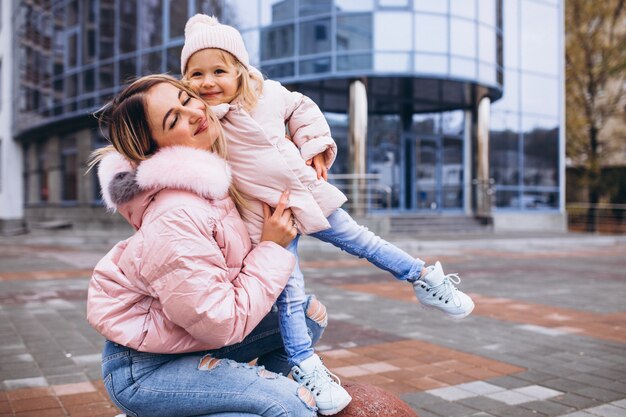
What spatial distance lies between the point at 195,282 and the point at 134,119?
62 centimetres

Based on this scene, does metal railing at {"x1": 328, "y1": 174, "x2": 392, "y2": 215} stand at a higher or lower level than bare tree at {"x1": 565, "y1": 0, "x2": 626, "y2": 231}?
lower

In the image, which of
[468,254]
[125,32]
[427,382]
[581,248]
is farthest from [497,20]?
[427,382]

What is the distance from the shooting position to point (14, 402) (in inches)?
149

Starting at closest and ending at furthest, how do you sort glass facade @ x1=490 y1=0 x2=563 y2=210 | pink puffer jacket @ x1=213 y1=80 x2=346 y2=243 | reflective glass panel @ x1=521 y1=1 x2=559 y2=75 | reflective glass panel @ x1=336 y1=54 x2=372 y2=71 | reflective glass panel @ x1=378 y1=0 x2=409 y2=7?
1. pink puffer jacket @ x1=213 y1=80 x2=346 y2=243
2. reflective glass panel @ x1=336 y1=54 x2=372 y2=71
3. reflective glass panel @ x1=378 y1=0 x2=409 y2=7
4. glass facade @ x1=490 y1=0 x2=563 y2=210
5. reflective glass panel @ x1=521 y1=1 x2=559 y2=75

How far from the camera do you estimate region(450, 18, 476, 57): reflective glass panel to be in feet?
66.7

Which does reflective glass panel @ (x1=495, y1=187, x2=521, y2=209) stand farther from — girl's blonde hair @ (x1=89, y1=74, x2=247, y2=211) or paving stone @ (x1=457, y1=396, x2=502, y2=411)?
girl's blonde hair @ (x1=89, y1=74, x2=247, y2=211)

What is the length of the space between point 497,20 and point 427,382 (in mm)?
20766

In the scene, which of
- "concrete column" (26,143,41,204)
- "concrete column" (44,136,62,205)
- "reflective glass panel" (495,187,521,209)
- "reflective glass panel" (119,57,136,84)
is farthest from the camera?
"concrete column" (26,143,41,204)

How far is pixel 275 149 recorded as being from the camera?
2.36 metres

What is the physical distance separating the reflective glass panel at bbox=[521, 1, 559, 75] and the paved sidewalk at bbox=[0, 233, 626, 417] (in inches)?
655

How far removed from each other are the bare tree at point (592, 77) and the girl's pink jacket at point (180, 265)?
29490 millimetres

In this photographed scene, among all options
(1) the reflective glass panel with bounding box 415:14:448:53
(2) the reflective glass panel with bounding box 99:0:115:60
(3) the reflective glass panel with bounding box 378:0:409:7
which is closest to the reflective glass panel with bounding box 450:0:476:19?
(1) the reflective glass panel with bounding box 415:14:448:53

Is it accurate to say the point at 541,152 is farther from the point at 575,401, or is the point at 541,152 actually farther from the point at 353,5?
the point at 575,401

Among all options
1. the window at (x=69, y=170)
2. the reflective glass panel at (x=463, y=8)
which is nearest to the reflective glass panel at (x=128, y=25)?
the window at (x=69, y=170)
